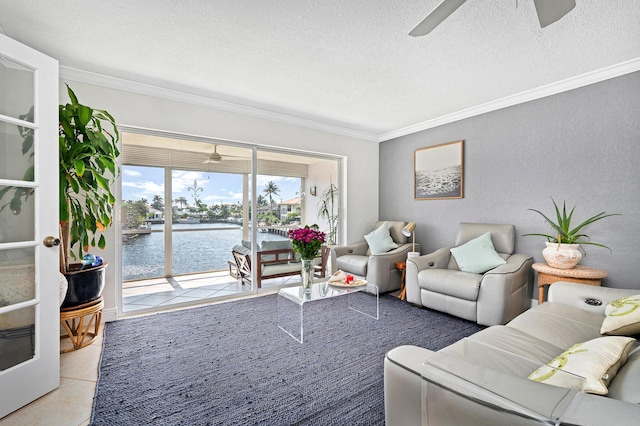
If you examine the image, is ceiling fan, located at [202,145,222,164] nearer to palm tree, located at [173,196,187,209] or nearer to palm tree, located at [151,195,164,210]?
palm tree, located at [173,196,187,209]

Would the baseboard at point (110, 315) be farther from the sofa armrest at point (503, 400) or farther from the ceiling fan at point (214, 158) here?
the sofa armrest at point (503, 400)

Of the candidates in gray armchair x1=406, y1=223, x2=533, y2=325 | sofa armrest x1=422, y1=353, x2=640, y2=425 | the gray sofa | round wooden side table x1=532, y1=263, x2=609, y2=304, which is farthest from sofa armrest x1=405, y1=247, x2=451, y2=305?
sofa armrest x1=422, y1=353, x2=640, y2=425

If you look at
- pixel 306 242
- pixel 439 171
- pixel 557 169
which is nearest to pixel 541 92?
pixel 557 169

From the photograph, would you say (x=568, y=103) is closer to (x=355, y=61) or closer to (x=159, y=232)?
(x=355, y=61)

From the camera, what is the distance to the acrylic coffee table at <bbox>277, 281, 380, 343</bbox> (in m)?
2.71

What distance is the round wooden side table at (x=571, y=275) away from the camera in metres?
2.59

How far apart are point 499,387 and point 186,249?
4.06 metres

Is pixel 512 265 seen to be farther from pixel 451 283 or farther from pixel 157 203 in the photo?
pixel 157 203

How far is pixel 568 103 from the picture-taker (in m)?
3.15

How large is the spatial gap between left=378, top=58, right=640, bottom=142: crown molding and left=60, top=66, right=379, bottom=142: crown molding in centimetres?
133

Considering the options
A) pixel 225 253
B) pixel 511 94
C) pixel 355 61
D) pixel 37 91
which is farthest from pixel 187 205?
pixel 511 94

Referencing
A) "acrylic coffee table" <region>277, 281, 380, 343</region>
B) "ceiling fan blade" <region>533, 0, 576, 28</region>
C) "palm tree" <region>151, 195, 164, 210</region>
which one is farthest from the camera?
"palm tree" <region>151, 195, 164, 210</region>

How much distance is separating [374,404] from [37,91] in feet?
9.25

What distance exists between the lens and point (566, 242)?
9.48ft
